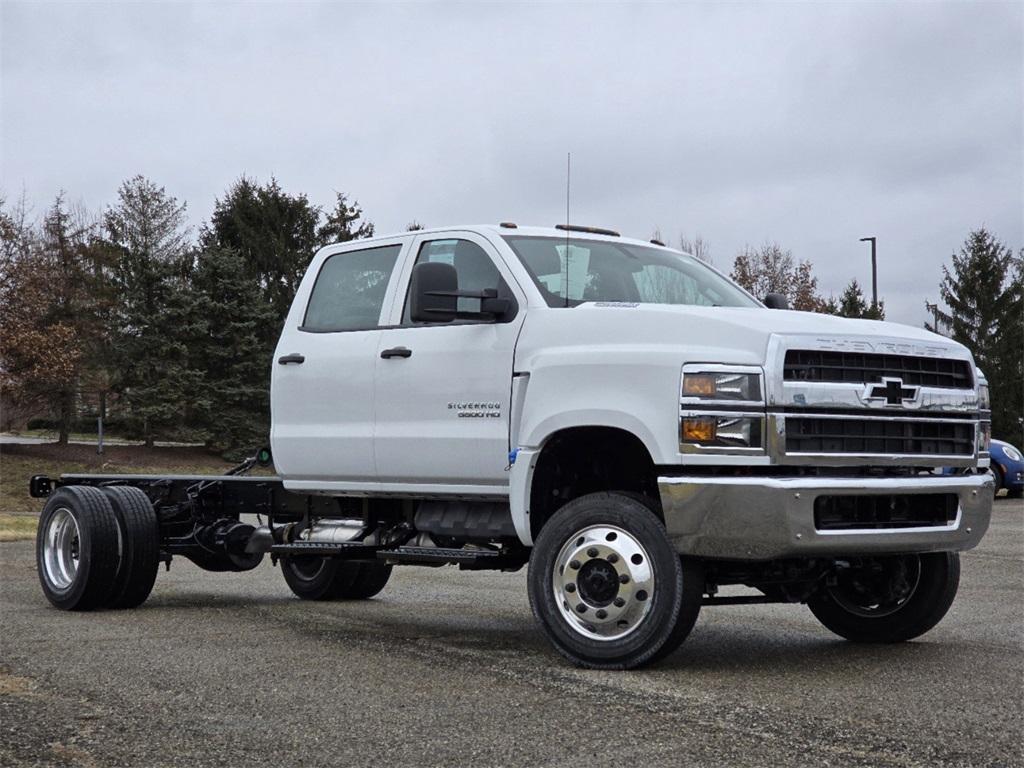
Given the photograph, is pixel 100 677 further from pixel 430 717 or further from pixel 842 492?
pixel 842 492

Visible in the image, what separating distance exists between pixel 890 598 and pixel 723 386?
2157 mm

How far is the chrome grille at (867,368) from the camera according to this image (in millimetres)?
6406

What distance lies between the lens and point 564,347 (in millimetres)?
7043

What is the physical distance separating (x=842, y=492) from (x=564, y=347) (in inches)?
62.0

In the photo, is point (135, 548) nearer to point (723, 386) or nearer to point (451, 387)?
point (451, 387)

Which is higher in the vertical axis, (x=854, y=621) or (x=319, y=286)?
(x=319, y=286)

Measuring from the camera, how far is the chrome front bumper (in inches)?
245

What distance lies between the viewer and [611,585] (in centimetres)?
662

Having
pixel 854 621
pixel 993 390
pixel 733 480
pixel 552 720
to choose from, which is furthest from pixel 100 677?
pixel 993 390

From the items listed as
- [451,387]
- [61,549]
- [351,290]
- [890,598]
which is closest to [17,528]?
[61,549]

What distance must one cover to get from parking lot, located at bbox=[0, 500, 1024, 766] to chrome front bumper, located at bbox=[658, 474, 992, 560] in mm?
607

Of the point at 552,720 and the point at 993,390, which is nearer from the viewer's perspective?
the point at 552,720

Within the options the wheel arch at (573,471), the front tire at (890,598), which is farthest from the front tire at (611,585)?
the front tire at (890,598)

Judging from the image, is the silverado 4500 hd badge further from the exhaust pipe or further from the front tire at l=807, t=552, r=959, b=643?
the front tire at l=807, t=552, r=959, b=643
